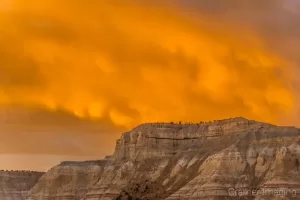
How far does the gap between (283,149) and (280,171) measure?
21.5 ft

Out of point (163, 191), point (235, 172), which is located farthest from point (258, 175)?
point (163, 191)

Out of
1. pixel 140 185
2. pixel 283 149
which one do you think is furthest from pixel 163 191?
pixel 283 149

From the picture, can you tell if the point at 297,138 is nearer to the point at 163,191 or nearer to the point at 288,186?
the point at 288,186

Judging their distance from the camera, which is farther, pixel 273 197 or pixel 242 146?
pixel 242 146

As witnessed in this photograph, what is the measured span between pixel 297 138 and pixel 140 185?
1506 inches

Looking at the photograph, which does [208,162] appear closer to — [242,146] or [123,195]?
[242,146]

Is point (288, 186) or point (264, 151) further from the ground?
point (264, 151)

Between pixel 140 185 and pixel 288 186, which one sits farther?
pixel 140 185

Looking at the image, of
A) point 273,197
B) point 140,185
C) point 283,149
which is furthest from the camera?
point 140,185

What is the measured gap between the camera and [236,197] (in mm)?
173875

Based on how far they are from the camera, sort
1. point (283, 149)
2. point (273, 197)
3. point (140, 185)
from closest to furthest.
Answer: point (273, 197) → point (283, 149) → point (140, 185)

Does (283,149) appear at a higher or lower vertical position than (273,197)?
higher

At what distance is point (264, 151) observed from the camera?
183625 millimetres

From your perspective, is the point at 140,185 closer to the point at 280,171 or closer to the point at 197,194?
the point at 197,194
